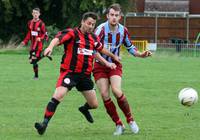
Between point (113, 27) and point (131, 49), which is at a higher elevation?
point (113, 27)

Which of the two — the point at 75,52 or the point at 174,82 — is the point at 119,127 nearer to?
the point at 75,52

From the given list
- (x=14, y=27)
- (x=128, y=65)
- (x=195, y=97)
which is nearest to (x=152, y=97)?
(x=195, y=97)

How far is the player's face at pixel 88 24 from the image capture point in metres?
9.86

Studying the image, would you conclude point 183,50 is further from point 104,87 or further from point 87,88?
point 87,88

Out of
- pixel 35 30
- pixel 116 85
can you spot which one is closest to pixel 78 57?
pixel 116 85

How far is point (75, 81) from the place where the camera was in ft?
32.9

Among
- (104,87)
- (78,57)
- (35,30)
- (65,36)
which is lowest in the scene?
(104,87)

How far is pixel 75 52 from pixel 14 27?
114 ft

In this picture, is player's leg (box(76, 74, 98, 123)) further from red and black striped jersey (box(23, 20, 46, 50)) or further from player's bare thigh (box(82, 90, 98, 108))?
red and black striped jersey (box(23, 20, 46, 50))

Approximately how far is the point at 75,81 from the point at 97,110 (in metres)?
3.33

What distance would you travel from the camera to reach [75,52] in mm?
10031

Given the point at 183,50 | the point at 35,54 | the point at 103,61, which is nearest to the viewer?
the point at 103,61

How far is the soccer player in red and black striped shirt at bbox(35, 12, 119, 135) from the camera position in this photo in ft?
32.4

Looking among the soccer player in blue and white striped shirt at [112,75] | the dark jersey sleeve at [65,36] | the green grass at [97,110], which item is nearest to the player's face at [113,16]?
the soccer player in blue and white striped shirt at [112,75]
